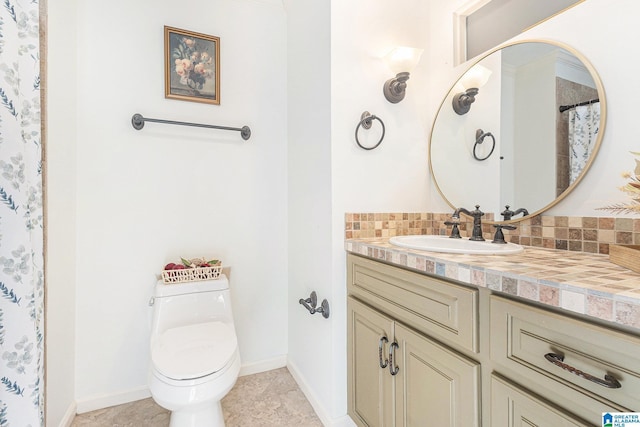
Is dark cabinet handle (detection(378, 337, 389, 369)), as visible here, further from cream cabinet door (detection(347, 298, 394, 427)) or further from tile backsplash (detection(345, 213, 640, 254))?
tile backsplash (detection(345, 213, 640, 254))

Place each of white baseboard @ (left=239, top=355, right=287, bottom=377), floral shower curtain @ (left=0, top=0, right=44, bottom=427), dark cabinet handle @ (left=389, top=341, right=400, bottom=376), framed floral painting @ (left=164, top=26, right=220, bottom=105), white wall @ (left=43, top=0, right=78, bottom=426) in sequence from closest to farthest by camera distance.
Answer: floral shower curtain @ (left=0, top=0, right=44, bottom=427) < dark cabinet handle @ (left=389, top=341, right=400, bottom=376) < white wall @ (left=43, top=0, right=78, bottom=426) < framed floral painting @ (left=164, top=26, right=220, bottom=105) < white baseboard @ (left=239, top=355, right=287, bottom=377)

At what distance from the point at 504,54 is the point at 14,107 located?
5.81ft

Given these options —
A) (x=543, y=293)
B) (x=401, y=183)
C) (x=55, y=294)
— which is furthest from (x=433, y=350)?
(x=55, y=294)

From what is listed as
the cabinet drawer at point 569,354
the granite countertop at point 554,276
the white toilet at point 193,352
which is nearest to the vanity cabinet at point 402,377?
the cabinet drawer at point 569,354

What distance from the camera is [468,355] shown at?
848 mm

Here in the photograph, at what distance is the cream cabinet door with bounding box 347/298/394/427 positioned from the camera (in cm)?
117

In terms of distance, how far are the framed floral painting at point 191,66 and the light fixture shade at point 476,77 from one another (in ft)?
4.76

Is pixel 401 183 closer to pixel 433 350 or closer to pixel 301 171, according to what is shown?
pixel 301 171

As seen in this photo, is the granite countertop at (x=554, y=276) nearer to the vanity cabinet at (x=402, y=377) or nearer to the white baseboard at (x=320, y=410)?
the vanity cabinet at (x=402, y=377)

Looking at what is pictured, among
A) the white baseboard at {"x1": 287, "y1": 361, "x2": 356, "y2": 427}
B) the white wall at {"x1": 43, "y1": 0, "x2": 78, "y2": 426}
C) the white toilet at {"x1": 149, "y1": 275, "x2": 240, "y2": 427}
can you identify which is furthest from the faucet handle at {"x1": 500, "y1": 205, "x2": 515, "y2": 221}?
the white wall at {"x1": 43, "y1": 0, "x2": 78, "y2": 426}

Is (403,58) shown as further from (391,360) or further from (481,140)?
(391,360)

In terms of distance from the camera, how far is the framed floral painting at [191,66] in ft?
5.87

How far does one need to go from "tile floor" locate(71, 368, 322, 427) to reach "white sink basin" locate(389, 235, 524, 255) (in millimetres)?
1070

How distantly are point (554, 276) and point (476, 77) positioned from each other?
119 cm
